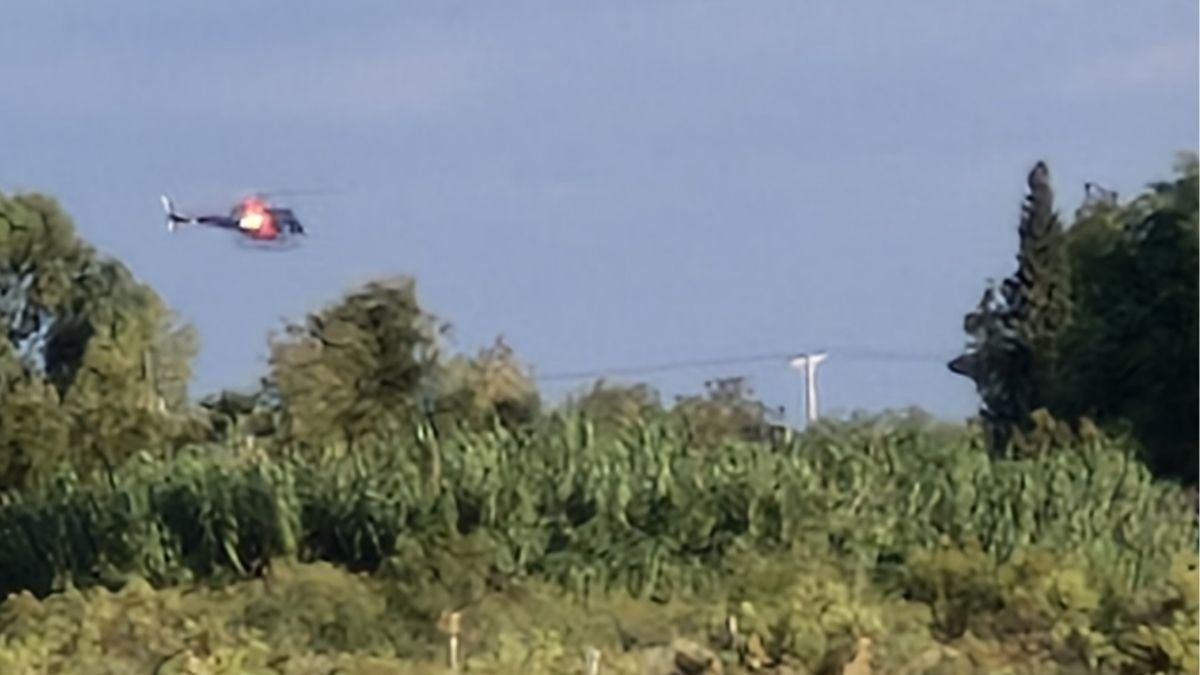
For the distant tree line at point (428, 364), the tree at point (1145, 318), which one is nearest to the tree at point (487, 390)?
the distant tree line at point (428, 364)

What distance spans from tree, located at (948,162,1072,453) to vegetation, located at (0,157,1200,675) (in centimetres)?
6

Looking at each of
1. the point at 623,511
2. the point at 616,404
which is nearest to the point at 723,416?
the point at 616,404

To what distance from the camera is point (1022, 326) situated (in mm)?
28188

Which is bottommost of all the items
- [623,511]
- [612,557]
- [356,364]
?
[612,557]

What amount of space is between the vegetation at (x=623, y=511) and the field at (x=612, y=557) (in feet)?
0.11

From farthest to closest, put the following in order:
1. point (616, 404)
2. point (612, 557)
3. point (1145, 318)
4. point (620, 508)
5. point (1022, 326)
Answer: point (1022, 326) < point (616, 404) < point (1145, 318) < point (620, 508) < point (612, 557)

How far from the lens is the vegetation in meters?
12.4

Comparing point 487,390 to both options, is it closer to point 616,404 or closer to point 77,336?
point 616,404

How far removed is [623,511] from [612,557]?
39 cm

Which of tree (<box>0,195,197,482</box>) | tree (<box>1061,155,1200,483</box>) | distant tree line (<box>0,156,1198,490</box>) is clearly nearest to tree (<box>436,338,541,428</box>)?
distant tree line (<box>0,156,1198,490</box>)

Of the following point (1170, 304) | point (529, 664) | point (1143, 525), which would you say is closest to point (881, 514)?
point (1143, 525)

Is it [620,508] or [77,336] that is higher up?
[77,336]

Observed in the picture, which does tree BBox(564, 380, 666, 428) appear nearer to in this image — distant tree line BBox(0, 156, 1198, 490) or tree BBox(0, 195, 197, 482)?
distant tree line BBox(0, 156, 1198, 490)

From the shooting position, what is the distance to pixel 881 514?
717 inches
